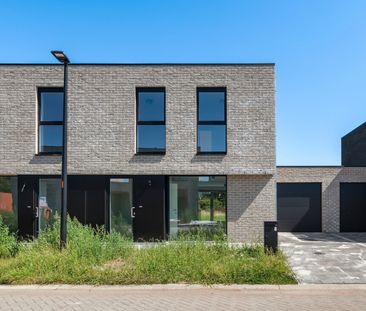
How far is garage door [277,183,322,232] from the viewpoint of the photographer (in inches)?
761

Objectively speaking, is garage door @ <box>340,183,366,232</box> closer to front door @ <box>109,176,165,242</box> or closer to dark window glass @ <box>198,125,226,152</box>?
dark window glass @ <box>198,125,226,152</box>

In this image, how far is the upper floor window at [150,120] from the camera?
545 inches

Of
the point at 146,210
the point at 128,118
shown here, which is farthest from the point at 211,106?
the point at 146,210

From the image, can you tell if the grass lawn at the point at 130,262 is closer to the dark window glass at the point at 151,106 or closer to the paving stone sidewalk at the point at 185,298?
the paving stone sidewalk at the point at 185,298

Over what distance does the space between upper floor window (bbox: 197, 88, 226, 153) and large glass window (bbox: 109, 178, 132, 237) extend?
2921 millimetres

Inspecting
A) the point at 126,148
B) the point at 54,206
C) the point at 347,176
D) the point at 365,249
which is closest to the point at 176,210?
the point at 126,148

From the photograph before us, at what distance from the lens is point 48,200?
45.9 feet

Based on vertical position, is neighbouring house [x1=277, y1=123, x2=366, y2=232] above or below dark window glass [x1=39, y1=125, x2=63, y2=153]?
below

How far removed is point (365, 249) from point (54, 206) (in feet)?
35.4

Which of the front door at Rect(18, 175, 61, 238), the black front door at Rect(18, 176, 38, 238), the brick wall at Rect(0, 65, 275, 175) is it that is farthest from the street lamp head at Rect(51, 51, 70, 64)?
the black front door at Rect(18, 176, 38, 238)

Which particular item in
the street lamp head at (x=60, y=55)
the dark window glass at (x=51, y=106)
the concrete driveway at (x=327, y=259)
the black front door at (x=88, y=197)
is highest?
the street lamp head at (x=60, y=55)

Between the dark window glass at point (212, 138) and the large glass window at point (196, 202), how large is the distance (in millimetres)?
1064

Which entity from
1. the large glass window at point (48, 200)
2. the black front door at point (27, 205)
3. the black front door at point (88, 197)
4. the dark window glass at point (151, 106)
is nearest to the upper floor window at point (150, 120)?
the dark window glass at point (151, 106)

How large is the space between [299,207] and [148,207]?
358 inches
